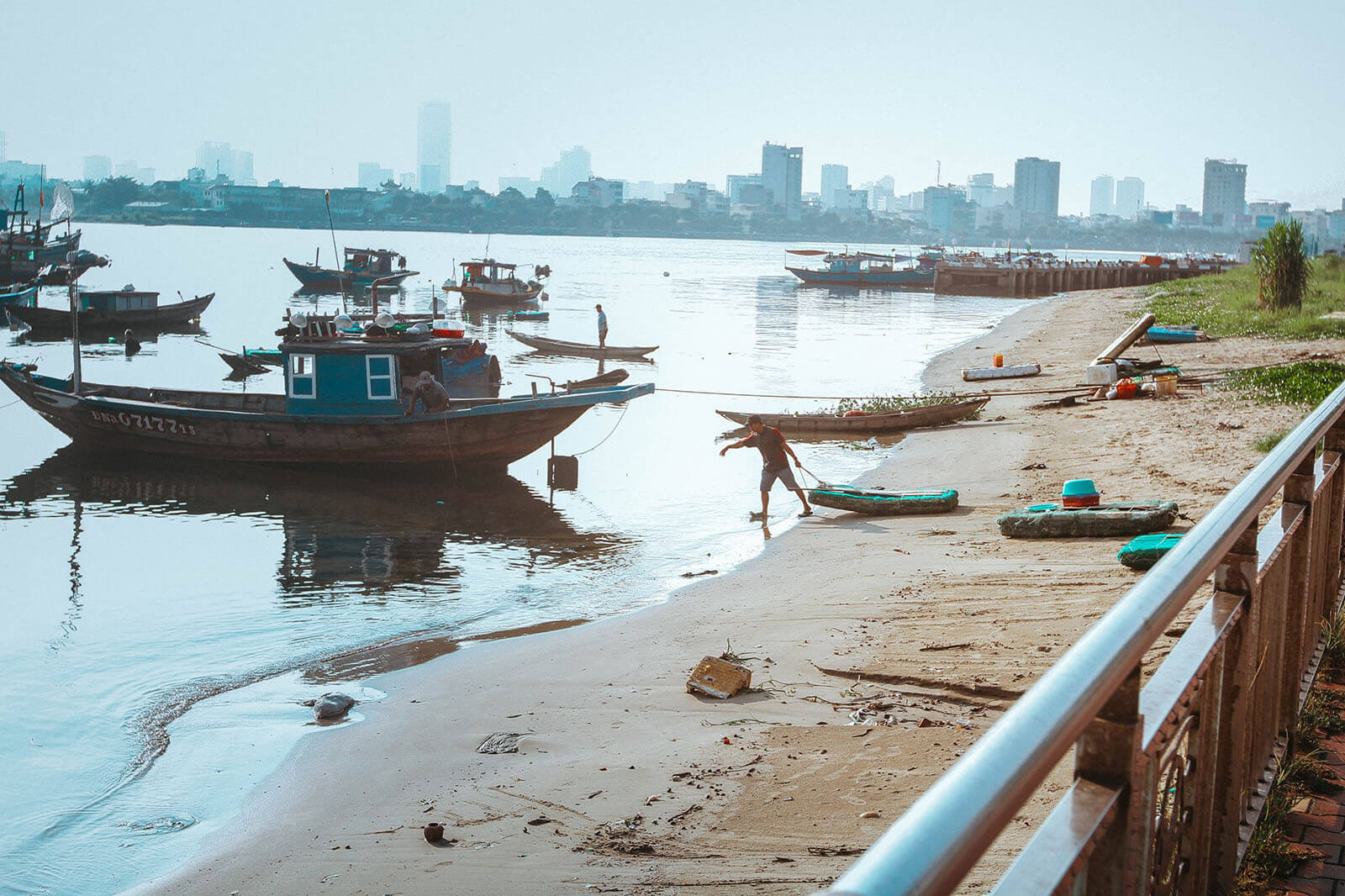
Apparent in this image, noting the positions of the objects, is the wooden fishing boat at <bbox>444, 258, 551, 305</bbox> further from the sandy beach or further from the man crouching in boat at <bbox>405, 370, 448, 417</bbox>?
the sandy beach

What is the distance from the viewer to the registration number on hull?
22.9 meters

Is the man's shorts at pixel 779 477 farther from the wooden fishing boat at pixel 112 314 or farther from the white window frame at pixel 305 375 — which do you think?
the wooden fishing boat at pixel 112 314

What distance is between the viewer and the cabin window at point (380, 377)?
2188 cm

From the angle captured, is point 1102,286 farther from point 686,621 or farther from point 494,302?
point 686,621

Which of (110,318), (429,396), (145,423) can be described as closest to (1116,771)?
(429,396)

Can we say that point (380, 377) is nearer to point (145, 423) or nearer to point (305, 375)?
point (305, 375)

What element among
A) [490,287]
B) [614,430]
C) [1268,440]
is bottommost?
[614,430]

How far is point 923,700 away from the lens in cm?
798

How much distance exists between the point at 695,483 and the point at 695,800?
603 inches

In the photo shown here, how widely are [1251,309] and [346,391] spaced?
94.1 ft

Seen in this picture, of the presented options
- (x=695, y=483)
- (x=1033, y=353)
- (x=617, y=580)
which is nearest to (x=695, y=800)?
(x=617, y=580)

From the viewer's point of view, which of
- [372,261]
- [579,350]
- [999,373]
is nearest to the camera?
[999,373]

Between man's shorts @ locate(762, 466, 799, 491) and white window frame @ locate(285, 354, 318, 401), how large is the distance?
9.33 meters

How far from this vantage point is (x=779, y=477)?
683 inches
